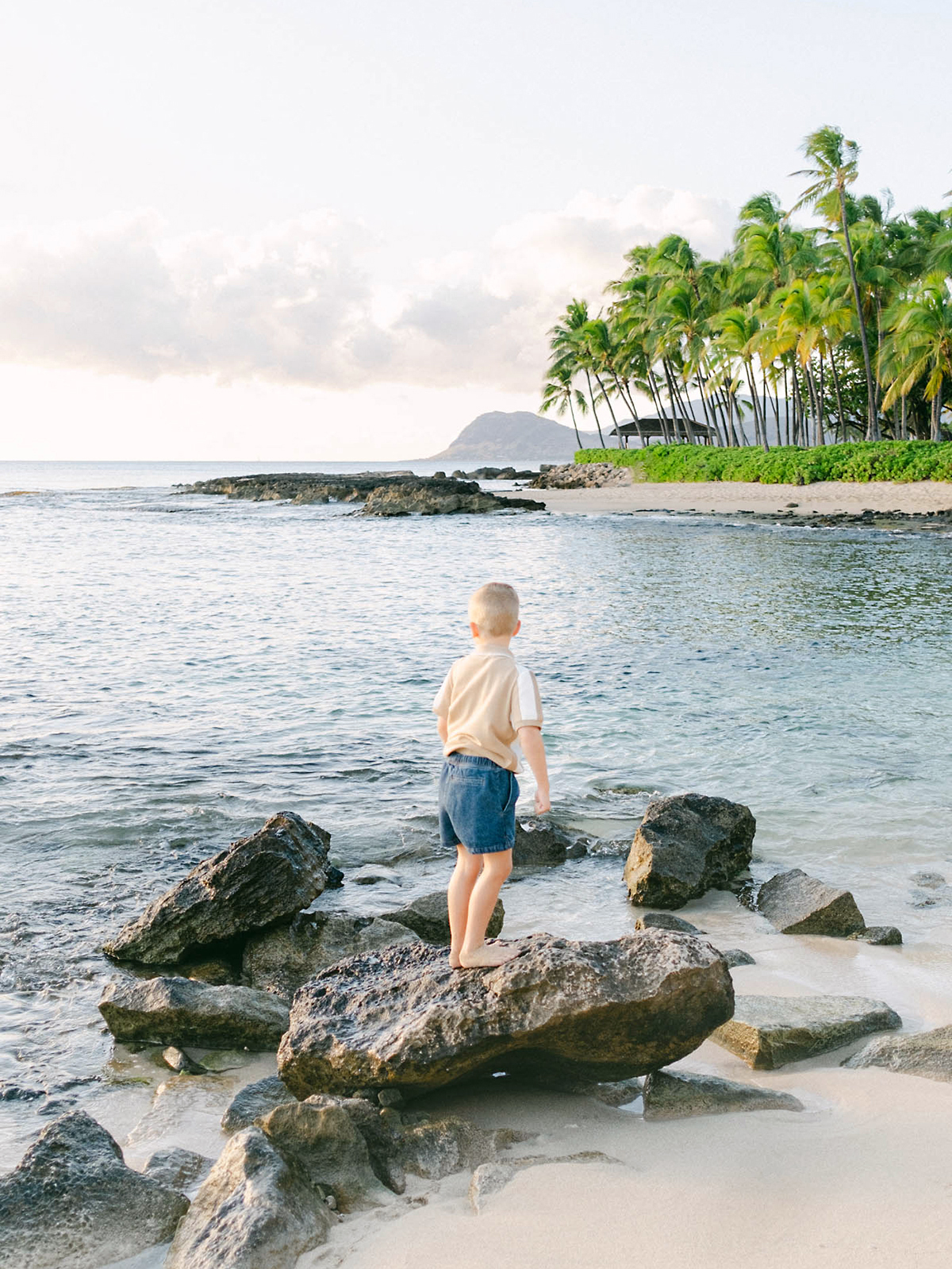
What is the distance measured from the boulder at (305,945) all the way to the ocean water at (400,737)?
0.77 meters

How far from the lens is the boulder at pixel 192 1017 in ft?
13.8

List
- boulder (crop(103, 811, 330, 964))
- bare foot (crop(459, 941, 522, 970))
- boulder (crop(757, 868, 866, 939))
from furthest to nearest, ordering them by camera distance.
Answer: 1. boulder (crop(757, 868, 866, 939))
2. boulder (crop(103, 811, 330, 964))
3. bare foot (crop(459, 941, 522, 970))

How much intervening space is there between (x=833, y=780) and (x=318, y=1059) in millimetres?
6023

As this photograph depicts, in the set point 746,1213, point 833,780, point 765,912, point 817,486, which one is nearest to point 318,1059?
point 746,1213

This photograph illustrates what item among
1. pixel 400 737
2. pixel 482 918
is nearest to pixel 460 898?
pixel 482 918

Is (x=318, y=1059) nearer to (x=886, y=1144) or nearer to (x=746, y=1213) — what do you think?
(x=746, y=1213)

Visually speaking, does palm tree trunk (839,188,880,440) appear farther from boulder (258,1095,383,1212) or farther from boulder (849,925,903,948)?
boulder (258,1095,383,1212)

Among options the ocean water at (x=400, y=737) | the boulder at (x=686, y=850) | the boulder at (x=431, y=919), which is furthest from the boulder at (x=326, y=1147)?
the boulder at (x=686, y=850)

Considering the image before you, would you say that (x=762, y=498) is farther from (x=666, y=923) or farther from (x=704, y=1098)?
(x=704, y=1098)

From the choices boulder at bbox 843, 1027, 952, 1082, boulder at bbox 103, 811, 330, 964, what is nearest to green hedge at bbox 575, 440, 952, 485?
boulder at bbox 103, 811, 330, 964

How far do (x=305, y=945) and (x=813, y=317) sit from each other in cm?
4296

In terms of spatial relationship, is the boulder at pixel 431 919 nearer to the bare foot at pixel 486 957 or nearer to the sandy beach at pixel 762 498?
the bare foot at pixel 486 957

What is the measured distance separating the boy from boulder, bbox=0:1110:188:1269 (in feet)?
4.25

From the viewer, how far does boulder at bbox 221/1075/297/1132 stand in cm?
362
